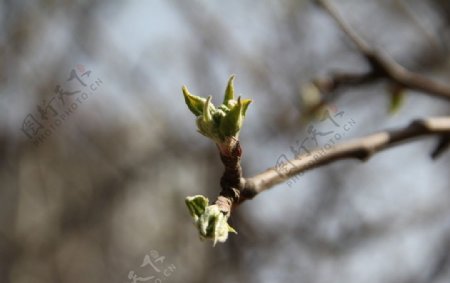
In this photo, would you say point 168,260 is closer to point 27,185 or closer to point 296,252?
point 296,252

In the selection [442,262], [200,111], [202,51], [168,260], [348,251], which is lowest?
[442,262]

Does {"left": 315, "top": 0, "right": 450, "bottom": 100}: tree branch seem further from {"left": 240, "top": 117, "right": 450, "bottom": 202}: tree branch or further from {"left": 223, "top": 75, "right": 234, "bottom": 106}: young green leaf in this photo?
{"left": 223, "top": 75, "right": 234, "bottom": 106}: young green leaf

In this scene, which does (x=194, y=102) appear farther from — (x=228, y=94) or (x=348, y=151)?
(x=348, y=151)

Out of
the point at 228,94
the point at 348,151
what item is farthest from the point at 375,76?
the point at 228,94

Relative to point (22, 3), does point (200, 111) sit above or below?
below

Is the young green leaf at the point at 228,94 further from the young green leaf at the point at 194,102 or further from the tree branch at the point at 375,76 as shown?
the tree branch at the point at 375,76

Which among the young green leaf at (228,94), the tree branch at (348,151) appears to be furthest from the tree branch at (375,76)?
the young green leaf at (228,94)

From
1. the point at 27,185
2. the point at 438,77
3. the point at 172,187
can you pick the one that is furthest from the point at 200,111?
the point at 27,185
